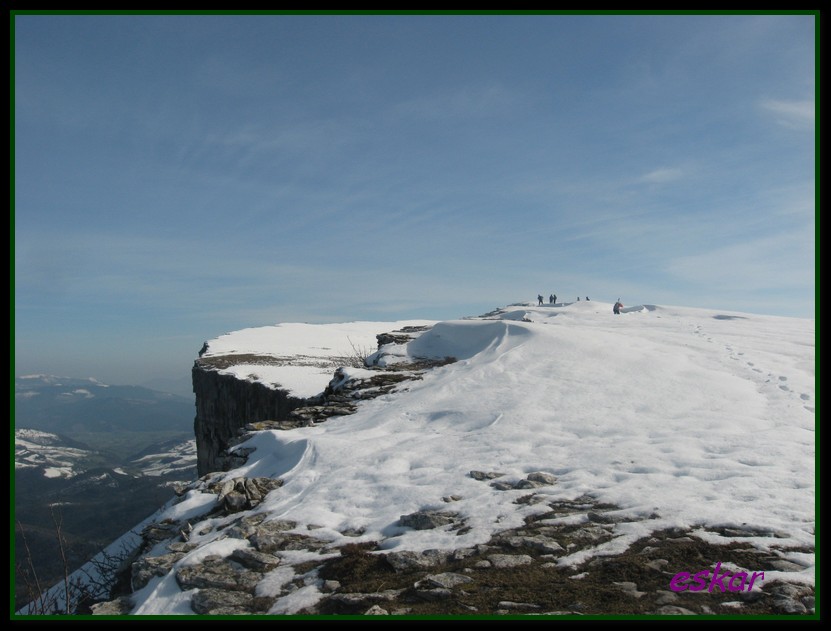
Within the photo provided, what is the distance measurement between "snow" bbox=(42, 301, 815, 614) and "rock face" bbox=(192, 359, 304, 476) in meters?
7.02

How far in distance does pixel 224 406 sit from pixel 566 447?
22.0 metres

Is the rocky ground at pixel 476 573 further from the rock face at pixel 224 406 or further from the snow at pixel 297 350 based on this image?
the snow at pixel 297 350

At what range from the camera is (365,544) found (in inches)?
286

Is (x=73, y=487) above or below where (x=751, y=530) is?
below

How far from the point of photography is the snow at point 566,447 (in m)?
7.16

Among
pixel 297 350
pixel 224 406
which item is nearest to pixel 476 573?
pixel 224 406

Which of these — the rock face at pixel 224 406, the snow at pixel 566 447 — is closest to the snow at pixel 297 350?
the rock face at pixel 224 406

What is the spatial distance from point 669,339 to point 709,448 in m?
13.3

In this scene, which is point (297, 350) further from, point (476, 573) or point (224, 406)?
point (476, 573)

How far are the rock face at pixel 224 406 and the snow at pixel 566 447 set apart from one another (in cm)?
702

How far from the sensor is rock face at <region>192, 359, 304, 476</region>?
23747mm
